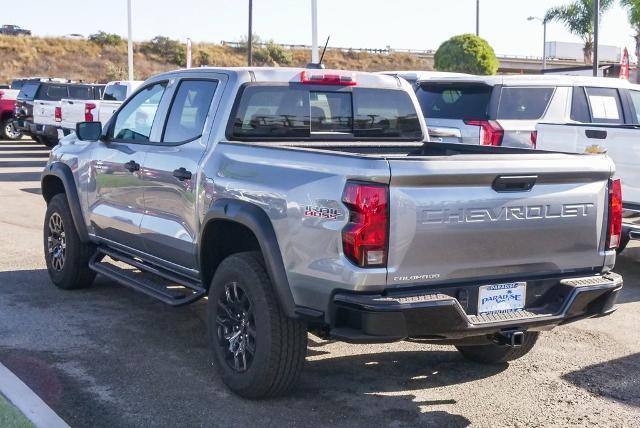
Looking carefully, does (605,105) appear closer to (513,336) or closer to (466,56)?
(513,336)

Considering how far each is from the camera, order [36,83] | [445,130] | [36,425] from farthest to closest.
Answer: [36,83]
[445,130]
[36,425]

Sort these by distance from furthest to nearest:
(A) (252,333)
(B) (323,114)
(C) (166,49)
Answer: (C) (166,49)
(B) (323,114)
(A) (252,333)

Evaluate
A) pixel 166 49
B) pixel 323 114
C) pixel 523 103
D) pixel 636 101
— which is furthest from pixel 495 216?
pixel 166 49

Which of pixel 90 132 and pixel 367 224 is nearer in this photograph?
pixel 367 224

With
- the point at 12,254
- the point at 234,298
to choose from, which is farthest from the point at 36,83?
the point at 234,298

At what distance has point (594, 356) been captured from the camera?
21.0ft

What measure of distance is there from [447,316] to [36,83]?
2276cm

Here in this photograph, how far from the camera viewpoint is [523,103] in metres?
11.3

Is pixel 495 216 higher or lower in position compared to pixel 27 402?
higher

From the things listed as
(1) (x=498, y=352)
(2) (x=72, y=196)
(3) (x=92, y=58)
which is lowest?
(1) (x=498, y=352)

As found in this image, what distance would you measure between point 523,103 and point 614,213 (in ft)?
20.3

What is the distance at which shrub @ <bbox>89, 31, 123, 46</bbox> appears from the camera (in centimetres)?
7706

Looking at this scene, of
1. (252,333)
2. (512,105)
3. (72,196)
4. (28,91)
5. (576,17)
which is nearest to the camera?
(252,333)

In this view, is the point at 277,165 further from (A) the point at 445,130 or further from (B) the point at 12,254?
(A) the point at 445,130
